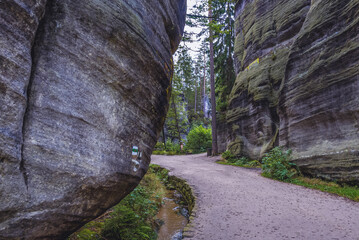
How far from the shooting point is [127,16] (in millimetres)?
3344

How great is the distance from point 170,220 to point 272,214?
9.03ft

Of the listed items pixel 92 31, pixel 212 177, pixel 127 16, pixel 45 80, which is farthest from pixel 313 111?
pixel 45 80

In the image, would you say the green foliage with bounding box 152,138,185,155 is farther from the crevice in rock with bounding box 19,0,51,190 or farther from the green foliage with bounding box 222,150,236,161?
the crevice in rock with bounding box 19,0,51,190

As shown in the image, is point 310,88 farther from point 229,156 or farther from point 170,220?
point 229,156

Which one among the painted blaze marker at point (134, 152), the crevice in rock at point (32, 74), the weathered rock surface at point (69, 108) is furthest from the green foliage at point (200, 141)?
the crevice in rock at point (32, 74)

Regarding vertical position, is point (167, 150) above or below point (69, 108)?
above

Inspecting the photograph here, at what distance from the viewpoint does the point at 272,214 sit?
15.7ft

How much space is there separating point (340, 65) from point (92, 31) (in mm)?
8652

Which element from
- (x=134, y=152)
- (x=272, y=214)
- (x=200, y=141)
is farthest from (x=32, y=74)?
(x=200, y=141)

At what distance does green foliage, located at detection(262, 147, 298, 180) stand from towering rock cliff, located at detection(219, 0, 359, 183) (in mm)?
443

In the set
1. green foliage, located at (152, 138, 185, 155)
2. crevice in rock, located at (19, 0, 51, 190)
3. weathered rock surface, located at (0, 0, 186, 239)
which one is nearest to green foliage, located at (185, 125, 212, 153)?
green foliage, located at (152, 138, 185, 155)

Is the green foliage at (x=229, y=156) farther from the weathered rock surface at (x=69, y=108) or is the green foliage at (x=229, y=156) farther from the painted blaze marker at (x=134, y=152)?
the painted blaze marker at (x=134, y=152)

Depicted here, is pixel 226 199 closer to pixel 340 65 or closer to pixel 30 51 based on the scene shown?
pixel 30 51

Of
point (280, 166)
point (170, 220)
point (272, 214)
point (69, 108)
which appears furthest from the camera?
point (280, 166)
